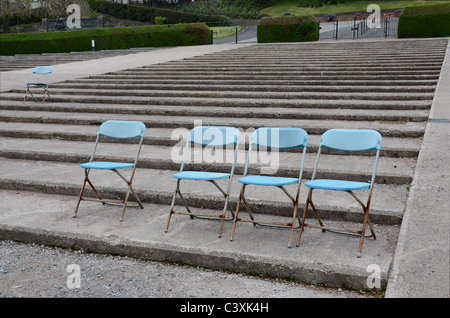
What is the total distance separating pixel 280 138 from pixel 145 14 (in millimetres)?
47633

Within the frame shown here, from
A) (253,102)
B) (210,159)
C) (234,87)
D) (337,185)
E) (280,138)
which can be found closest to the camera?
(337,185)

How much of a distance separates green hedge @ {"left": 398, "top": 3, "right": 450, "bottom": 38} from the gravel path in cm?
1908

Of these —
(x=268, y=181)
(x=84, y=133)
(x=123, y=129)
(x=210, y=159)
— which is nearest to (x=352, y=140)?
(x=268, y=181)

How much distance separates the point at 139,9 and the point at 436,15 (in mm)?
35801

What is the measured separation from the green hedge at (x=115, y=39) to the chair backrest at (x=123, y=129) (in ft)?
60.6

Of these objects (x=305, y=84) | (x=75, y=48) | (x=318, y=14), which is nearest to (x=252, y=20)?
(x=318, y=14)

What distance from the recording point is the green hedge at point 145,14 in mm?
46094

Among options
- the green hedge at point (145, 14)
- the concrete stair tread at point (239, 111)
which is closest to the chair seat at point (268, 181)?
the concrete stair tread at point (239, 111)

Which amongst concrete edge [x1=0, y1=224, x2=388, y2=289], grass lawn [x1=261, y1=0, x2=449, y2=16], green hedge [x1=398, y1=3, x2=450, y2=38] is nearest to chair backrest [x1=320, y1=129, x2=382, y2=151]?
concrete edge [x1=0, y1=224, x2=388, y2=289]

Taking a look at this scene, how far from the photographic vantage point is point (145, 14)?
163 ft

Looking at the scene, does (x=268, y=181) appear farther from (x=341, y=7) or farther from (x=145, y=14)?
(x=145, y=14)

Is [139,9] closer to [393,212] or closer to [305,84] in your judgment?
[305,84]

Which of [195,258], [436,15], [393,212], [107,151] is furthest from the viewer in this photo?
[436,15]

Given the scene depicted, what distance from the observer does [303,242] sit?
4250 millimetres
